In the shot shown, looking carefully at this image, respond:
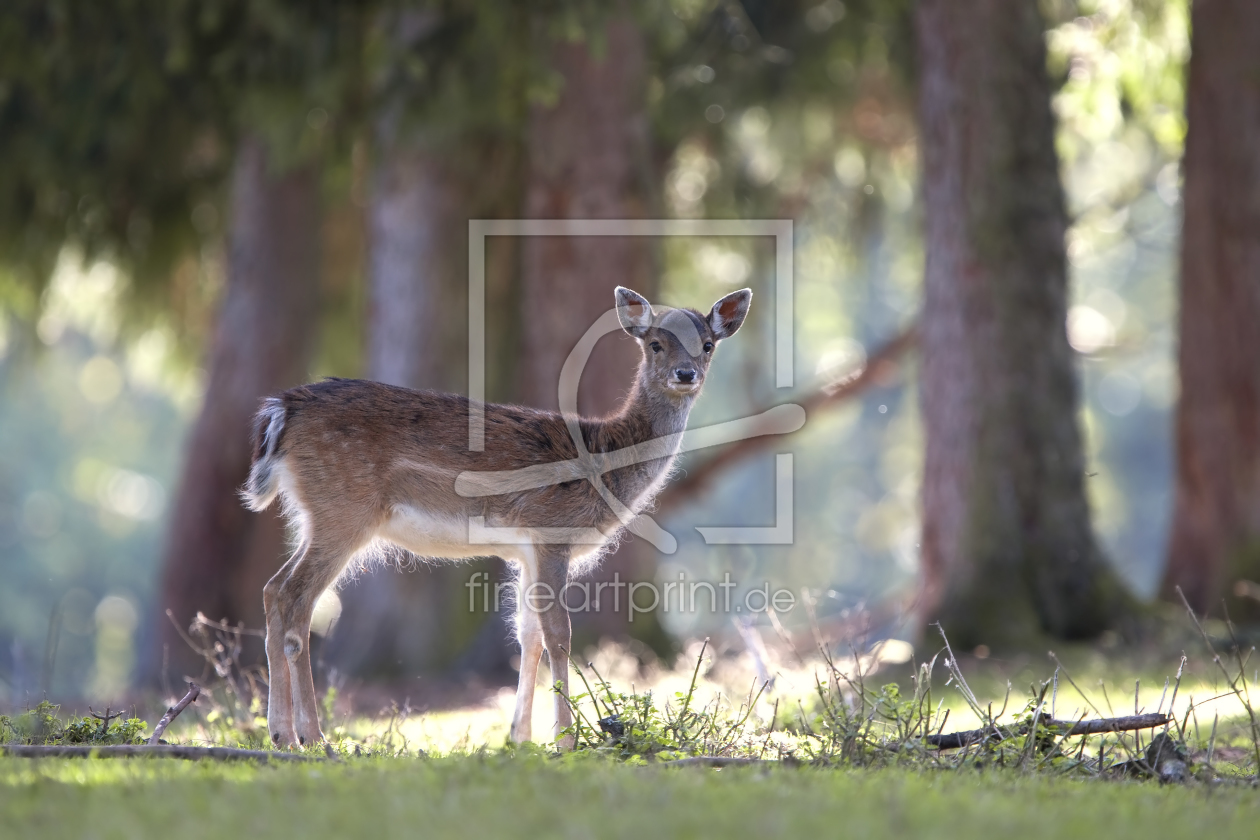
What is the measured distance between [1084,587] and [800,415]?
435 centimetres

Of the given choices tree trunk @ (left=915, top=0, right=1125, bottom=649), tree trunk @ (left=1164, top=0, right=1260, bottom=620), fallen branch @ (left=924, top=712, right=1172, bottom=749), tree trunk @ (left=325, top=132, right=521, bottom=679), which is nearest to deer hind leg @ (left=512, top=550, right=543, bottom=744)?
fallen branch @ (left=924, top=712, right=1172, bottom=749)

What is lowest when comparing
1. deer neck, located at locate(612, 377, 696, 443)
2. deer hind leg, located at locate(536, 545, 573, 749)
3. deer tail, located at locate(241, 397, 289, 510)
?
deer hind leg, located at locate(536, 545, 573, 749)

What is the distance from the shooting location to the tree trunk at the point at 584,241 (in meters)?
11.8

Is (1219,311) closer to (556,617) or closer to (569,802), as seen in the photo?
(556,617)

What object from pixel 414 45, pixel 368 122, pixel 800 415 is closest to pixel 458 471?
pixel 414 45

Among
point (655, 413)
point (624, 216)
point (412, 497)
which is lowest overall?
point (412, 497)

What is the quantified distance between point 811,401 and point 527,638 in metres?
10.5

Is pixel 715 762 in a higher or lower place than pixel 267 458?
lower

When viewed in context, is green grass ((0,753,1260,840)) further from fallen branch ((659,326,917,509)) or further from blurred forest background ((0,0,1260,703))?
fallen branch ((659,326,917,509))

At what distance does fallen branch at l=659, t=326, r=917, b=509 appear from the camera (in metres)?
15.8

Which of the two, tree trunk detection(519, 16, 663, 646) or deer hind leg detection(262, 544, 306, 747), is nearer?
deer hind leg detection(262, 544, 306, 747)

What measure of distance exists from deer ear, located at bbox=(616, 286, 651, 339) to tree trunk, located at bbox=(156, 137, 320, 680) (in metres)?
7.34

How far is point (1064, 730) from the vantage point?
17.8 ft

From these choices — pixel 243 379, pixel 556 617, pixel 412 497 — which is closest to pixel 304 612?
pixel 412 497
